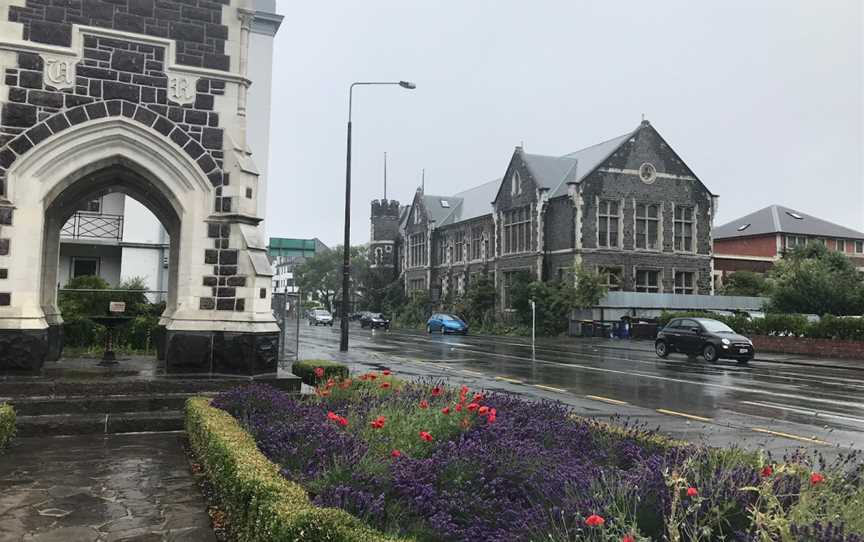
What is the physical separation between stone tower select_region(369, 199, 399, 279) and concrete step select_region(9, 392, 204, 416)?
6787 cm

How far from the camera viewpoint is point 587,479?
4.29m

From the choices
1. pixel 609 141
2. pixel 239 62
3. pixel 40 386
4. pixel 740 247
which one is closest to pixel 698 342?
pixel 239 62

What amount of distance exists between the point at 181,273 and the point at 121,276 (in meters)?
18.3

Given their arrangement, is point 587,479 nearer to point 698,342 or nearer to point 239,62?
point 239,62

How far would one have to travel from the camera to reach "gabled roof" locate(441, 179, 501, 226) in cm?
5997

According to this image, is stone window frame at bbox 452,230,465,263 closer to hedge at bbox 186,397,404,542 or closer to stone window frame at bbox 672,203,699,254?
stone window frame at bbox 672,203,699,254

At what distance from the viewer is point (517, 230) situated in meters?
51.1

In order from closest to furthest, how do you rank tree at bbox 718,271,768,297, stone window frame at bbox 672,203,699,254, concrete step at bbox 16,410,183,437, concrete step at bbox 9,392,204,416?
concrete step at bbox 16,410,183,437, concrete step at bbox 9,392,204,416, stone window frame at bbox 672,203,699,254, tree at bbox 718,271,768,297

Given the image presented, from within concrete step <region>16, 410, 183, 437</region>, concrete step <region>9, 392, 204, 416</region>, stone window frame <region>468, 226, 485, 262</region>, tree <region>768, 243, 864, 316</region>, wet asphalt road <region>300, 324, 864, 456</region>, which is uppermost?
stone window frame <region>468, 226, 485, 262</region>

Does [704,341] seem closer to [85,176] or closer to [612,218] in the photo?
[612,218]

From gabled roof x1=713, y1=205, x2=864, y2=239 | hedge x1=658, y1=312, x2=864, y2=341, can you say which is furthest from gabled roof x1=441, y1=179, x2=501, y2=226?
hedge x1=658, y1=312, x2=864, y2=341

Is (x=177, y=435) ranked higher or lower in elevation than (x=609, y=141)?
lower

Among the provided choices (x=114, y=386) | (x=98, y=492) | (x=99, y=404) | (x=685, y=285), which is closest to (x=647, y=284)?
(x=685, y=285)

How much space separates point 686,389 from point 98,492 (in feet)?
42.5
